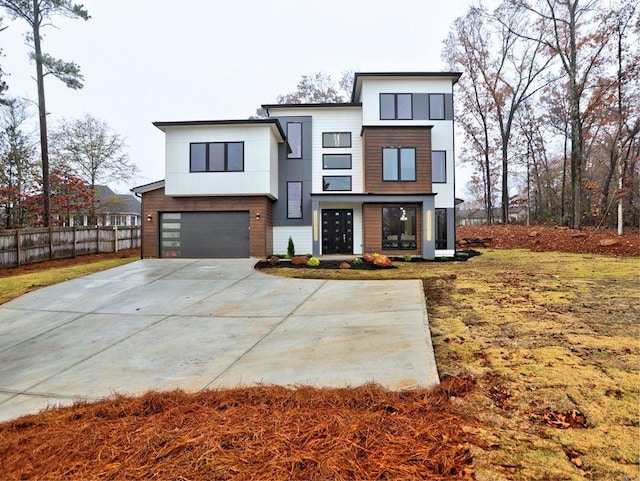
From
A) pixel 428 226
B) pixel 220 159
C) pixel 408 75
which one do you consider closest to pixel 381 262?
pixel 428 226

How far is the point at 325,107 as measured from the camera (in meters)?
16.2

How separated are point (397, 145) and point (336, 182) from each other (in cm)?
323

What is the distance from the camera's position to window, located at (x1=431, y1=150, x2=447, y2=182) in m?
15.8

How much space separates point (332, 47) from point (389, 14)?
11727 mm

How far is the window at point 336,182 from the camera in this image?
1636cm

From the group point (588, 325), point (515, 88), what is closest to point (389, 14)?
point (588, 325)

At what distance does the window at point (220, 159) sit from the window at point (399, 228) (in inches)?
259

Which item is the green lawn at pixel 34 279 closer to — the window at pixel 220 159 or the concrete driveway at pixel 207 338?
the concrete driveway at pixel 207 338

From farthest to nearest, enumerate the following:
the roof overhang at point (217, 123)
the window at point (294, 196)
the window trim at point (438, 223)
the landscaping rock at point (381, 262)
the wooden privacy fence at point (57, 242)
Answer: the window at point (294, 196)
the window trim at point (438, 223)
the roof overhang at point (217, 123)
the wooden privacy fence at point (57, 242)
the landscaping rock at point (381, 262)

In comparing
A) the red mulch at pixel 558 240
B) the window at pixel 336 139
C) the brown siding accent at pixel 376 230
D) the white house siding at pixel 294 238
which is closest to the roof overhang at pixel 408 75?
the window at pixel 336 139

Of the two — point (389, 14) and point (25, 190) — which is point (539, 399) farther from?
point (25, 190)

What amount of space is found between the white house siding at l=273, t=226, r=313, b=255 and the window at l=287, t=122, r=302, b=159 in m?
3.44

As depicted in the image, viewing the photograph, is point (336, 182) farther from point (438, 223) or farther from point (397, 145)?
point (438, 223)

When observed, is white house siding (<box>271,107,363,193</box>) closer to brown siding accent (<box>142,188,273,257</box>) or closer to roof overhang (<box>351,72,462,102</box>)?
roof overhang (<box>351,72,462,102</box>)
